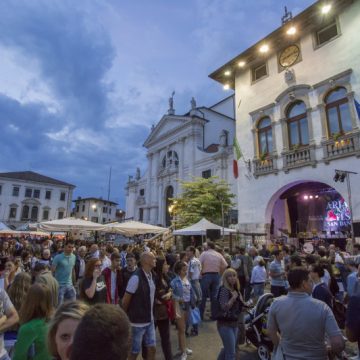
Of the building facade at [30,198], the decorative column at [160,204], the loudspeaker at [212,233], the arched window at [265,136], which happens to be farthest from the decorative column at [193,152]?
the building facade at [30,198]

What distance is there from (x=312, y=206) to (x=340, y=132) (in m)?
5.03

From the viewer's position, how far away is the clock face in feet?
57.2

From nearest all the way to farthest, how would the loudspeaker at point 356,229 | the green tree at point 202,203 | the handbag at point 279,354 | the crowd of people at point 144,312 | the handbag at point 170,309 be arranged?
the crowd of people at point 144,312 → the handbag at point 279,354 → the handbag at point 170,309 → the loudspeaker at point 356,229 → the green tree at point 202,203

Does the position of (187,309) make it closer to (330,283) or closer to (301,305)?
(330,283)

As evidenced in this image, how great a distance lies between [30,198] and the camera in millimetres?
56188

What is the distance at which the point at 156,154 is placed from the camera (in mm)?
40750

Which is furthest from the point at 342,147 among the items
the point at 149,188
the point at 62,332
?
the point at 149,188

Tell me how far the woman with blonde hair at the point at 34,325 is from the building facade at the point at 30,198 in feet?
196

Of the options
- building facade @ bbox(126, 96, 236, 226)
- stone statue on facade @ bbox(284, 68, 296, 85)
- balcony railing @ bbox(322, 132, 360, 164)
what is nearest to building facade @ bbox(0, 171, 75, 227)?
building facade @ bbox(126, 96, 236, 226)

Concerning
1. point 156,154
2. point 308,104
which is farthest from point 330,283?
point 156,154

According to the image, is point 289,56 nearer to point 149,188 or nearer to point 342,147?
point 342,147

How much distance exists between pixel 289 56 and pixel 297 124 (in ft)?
15.3

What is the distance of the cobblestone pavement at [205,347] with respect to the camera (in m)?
5.51

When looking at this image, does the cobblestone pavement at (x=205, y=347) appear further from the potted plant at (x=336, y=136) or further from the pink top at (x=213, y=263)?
the potted plant at (x=336, y=136)
